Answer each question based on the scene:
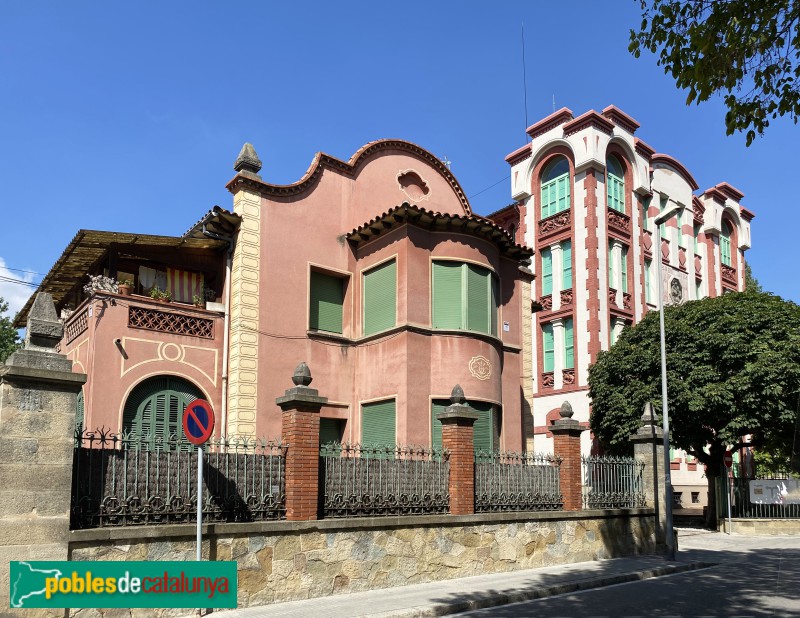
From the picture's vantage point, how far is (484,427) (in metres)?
18.4

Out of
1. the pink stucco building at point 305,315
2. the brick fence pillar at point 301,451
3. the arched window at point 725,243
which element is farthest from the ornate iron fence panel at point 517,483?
the arched window at point 725,243

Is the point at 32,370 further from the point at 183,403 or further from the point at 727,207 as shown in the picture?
the point at 727,207

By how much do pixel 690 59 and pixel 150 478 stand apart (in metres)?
8.98

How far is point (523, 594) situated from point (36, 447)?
7636mm

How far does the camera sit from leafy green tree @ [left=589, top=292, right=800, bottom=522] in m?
24.5

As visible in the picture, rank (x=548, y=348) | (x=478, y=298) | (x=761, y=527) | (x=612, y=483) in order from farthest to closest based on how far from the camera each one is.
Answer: (x=548, y=348), (x=761, y=527), (x=478, y=298), (x=612, y=483)

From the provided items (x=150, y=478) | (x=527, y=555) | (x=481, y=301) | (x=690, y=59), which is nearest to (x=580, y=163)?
(x=481, y=301)

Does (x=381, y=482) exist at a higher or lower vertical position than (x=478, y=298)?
lower

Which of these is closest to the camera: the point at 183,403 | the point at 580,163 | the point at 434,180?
the point at 183,403

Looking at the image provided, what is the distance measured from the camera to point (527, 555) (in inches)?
597

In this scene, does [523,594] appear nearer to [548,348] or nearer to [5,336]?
[548,348]

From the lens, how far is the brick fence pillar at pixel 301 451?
39.0 ft

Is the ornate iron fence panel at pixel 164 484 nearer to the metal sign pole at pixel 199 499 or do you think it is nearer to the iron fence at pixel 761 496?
the metal sign pole at pixel 199 499

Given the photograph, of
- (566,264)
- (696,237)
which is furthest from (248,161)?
(696,237)
